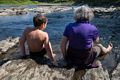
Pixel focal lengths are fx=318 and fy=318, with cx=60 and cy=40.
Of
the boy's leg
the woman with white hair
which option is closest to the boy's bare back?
the woman with white hair

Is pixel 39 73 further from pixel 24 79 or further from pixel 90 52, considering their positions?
pixel 90 52

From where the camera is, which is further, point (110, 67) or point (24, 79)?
point (110, 67)

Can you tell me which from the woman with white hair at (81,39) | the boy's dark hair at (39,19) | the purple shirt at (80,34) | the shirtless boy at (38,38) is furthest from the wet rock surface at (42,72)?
the boy's dark hair at (39,19)

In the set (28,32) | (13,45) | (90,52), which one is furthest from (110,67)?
(13,45)

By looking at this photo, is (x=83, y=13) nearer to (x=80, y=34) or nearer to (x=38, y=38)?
(x=80, y=34)

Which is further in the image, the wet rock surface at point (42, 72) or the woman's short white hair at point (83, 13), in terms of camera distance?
the woman's short white hair at point (83, 13)

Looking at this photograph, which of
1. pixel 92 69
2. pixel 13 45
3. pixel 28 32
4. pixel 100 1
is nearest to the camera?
pixel 92 69

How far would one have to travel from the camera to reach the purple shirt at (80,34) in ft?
35.0

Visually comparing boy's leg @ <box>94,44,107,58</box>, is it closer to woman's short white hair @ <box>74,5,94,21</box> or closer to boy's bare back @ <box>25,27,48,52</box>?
woman's short white hair @ <box>74,5,94,21</box>

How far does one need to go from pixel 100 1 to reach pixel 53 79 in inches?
3623

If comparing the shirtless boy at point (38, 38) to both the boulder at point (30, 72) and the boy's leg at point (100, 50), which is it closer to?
the boulder at point (30, 72)

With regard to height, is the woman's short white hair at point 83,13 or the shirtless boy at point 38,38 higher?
the woman's short white hair at point 83,13

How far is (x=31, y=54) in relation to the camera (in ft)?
39.1

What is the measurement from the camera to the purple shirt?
10.7 metres
